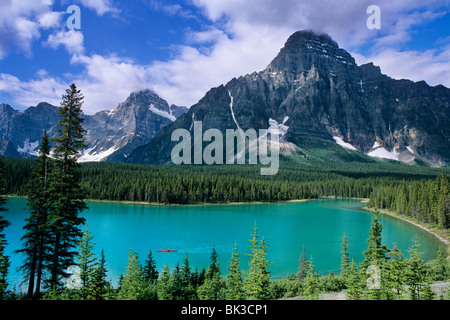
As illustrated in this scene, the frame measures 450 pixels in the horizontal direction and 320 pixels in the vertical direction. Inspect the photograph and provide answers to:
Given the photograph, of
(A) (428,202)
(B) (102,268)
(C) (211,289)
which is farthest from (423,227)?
(B) (102,268)

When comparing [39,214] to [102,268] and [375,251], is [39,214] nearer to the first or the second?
[102,268]

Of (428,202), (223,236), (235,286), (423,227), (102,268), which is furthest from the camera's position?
(428,202)

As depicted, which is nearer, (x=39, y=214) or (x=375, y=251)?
(x=39, y=214)

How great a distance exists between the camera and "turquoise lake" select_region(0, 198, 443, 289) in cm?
4525

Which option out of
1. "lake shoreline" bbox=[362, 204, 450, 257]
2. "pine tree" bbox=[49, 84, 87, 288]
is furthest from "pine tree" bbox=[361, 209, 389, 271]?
"lake shoreline" bbox=[362, 204, 450, 257]

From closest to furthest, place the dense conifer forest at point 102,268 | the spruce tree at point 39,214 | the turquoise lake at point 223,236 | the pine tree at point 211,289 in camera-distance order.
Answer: the dense conifer forest at point 102,268 < the spruce tree at point 39,214 < the pine tree at point 211,289 < the turquoise lake at point 223,236

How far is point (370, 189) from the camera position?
167250mm

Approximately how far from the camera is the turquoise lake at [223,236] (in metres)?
45.2

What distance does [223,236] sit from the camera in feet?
212

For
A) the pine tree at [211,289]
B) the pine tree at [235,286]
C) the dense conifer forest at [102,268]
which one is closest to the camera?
the dense conifer forest at [102,268]

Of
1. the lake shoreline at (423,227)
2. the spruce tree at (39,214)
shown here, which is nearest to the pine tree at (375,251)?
the spruce tree at (39,214)

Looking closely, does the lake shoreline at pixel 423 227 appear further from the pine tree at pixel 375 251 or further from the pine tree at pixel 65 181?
the pine tree at pixel 65 181
